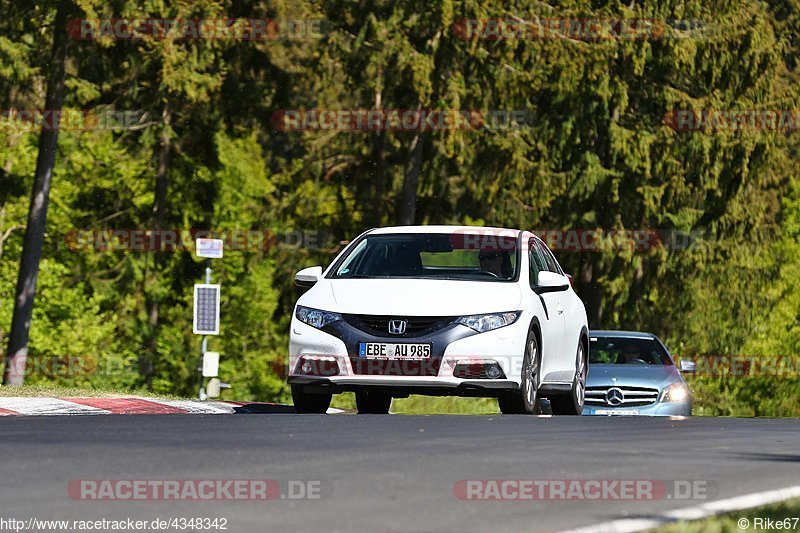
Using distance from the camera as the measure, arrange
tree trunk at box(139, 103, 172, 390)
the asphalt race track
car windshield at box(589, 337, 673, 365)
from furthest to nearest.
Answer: tree trunk at box(139, 103, 172, 390) → car windshield at box(589, 337, 673, 365) → the asphalt race track

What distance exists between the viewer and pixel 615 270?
4341 centimetres

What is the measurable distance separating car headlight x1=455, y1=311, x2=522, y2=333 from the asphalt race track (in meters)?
0.88

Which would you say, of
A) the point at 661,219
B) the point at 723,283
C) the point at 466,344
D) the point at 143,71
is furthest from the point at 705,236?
the point at 466,344

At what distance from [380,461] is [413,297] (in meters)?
5.27

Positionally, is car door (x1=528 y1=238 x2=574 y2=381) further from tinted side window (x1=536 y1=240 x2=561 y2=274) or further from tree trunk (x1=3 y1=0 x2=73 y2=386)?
tree trunk (x1=3 y1=0 x2=73 y2=386)

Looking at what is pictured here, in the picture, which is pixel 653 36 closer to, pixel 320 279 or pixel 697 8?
pixel 697 8

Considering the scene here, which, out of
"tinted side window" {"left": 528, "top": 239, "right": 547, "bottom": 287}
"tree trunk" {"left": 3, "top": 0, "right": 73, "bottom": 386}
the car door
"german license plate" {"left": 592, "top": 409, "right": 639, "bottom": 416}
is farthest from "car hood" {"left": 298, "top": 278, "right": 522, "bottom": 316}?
"tree trunk" {"left": 3, "top": 0, "right": 73, "bottom": 386}

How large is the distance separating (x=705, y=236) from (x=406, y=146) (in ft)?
27.6

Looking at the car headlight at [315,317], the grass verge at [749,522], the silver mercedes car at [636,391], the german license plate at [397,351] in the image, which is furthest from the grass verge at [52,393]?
the grass verge at [749,522]

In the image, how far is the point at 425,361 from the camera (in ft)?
48.1

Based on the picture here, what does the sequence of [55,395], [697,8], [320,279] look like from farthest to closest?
[697,8] < [55,395] < [320,279]

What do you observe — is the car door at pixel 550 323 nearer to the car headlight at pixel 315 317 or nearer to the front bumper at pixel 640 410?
the car headlight at pixel 315 317

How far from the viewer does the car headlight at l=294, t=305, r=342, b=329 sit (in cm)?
1484

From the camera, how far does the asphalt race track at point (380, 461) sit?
740 cm
